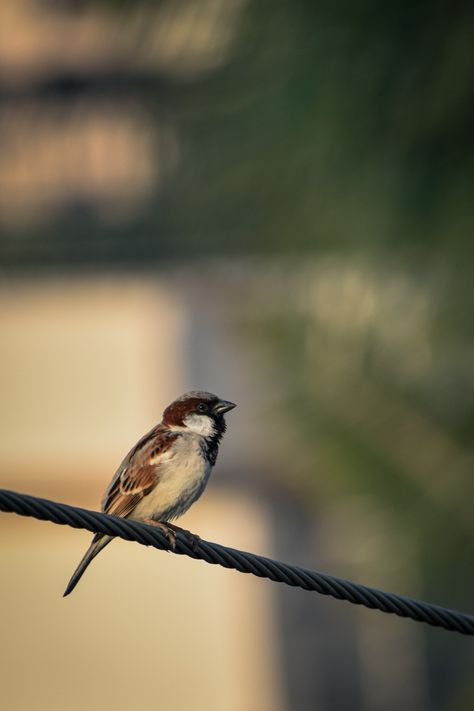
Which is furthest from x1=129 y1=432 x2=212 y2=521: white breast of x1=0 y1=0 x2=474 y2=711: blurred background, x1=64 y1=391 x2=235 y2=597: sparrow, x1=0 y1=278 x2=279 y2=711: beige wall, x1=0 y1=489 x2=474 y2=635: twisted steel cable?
x1=0 y1=278 x2=279 y2=711: beige wall

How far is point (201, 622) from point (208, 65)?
943 cm

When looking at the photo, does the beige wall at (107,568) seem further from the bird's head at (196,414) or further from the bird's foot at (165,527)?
the bird's foot at (165,527)

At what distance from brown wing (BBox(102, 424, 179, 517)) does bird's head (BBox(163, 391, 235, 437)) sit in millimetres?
84

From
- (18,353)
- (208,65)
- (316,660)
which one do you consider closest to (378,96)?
(208,65)

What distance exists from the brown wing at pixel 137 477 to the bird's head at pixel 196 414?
0.28 feet

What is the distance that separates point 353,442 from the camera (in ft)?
16.0

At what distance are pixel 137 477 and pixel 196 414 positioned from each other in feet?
1.10

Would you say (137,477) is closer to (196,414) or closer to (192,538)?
(196,414)

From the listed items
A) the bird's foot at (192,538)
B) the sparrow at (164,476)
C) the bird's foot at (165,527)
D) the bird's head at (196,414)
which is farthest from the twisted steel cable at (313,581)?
the bird's head at (196,414)

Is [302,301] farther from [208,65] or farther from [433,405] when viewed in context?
[208,65]

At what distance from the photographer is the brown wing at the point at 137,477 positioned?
3.82 m

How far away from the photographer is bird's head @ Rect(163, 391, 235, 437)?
4016mm

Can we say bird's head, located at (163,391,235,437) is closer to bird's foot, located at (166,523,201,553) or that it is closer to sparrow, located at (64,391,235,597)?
sparrow, located at (64,391,235,597)

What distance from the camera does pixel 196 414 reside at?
404cm
